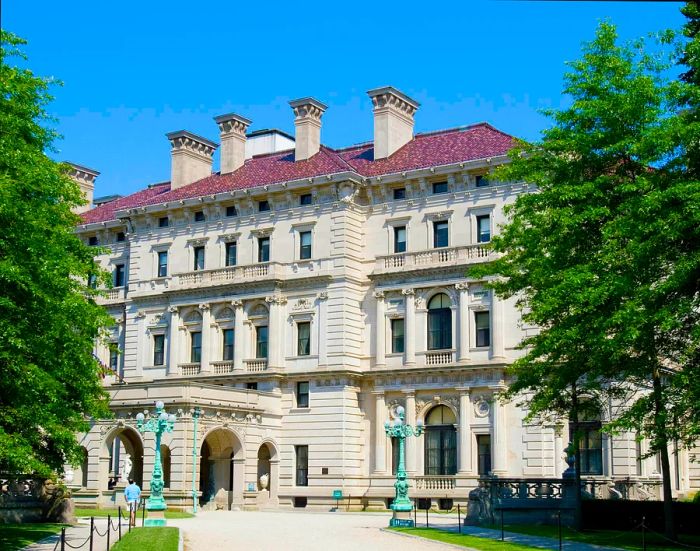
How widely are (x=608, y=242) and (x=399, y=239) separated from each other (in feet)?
92.1

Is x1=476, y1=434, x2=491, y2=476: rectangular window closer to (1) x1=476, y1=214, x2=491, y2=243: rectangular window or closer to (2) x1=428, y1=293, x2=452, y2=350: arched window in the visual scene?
(2) x1=428, y1=293, x2=452, y2=350: arched window

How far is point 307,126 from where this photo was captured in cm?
6300

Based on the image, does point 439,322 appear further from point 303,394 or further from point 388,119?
point 388,119

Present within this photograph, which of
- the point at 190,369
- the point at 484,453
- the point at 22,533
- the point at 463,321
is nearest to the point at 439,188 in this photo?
the point at 463,321

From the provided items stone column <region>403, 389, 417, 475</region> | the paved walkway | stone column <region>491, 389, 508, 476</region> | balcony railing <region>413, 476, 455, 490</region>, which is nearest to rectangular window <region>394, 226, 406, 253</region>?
stone column <region>403, 389, 417, 475</region>

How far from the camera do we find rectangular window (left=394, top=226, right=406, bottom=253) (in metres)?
58.0

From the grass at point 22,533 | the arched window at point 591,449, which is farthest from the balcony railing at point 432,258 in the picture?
the grass at point 22,533

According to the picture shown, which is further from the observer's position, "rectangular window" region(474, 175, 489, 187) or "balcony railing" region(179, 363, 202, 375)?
"balcony railing" region(179, 363, 202, 375)

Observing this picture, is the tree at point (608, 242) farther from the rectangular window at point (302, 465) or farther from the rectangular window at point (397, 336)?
the rectangular window at point (302, 465)

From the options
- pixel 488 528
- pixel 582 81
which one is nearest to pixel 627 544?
pixel 488 528

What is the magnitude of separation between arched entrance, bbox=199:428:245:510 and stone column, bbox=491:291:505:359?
1391 centimetres

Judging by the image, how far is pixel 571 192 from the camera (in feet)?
105

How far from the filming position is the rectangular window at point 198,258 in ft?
209

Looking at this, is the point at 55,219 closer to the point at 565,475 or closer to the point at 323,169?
the point at 565,475
